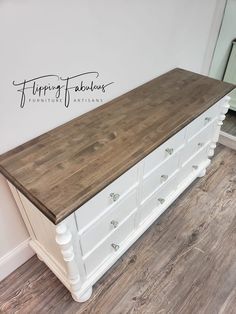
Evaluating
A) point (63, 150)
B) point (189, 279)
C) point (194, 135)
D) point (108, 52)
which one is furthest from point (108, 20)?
point (189, 279)

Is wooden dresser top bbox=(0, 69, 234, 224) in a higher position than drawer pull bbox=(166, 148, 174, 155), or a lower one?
higher

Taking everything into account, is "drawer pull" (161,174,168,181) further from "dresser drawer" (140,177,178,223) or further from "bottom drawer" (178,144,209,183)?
"bottom drawer" (178,144,209,183)

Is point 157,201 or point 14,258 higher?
point 157,201

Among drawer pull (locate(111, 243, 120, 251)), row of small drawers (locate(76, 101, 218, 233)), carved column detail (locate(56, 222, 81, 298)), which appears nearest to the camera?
carved column detail (locate(56, 222, 81, 298))

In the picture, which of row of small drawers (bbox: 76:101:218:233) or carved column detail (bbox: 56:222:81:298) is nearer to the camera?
carved column detail (bbox: 56:222:81:298)

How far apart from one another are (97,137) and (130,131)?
16 centimetres

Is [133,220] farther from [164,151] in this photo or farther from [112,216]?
[164,151]

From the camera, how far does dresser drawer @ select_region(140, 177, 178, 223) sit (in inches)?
58.4

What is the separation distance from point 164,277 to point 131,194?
1.84 ft

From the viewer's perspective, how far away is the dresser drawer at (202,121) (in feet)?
4.91

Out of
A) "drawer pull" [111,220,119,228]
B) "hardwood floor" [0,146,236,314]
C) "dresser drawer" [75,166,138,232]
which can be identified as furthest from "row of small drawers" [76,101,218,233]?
"hardwood floor" [0,146,236,314]

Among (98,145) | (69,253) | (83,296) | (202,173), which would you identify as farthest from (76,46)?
(202,173)

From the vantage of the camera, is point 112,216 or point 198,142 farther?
point 198,142

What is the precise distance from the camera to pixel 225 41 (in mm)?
2176
